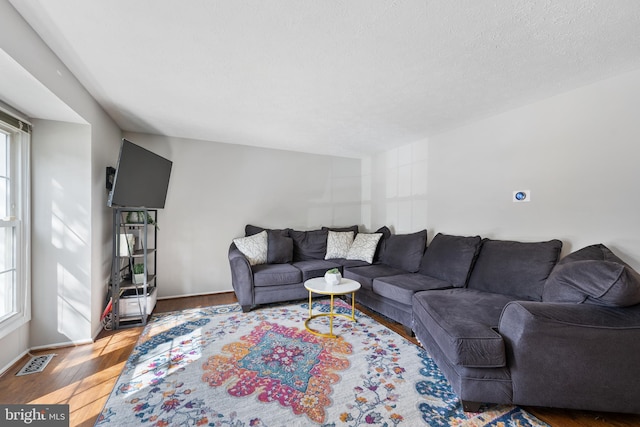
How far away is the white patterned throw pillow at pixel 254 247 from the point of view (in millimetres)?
3592

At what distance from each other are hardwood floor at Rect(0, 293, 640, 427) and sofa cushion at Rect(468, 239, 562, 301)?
2.65 ft

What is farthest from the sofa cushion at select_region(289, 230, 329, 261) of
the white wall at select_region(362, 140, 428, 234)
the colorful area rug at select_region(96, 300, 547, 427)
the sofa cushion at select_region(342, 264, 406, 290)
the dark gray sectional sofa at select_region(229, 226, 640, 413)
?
the dark gray sectional sofa at select_region(229, 226, 640, 413)

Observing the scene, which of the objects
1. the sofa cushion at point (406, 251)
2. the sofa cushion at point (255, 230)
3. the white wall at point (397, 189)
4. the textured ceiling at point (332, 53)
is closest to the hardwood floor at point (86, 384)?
the sofa cushion at point (406, 251)

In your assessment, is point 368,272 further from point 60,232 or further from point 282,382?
point 60,232

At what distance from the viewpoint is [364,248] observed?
3.91 meters

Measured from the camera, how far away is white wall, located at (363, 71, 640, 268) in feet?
6.65

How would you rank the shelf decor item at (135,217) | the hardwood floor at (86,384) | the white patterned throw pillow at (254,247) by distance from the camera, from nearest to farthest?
the hardwood floor at (86,384)
the shelf decor item at (135,217)
the white patterned throw pillow at (254,247)

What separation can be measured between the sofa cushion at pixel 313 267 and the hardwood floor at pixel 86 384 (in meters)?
1.35

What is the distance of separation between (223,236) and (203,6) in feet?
9.94

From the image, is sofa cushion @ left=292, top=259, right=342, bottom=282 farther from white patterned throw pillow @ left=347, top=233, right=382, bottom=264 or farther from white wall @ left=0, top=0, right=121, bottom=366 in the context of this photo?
white wall @ left=0, top=0, right=121, bottom=366

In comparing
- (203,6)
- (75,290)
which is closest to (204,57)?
(203,6)

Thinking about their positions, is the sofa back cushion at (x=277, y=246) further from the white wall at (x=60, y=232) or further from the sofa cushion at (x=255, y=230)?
the white wall at (x=60, y=232)

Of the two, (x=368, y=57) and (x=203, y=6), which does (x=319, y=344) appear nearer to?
(x=368, y=57)

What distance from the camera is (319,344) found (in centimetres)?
237
